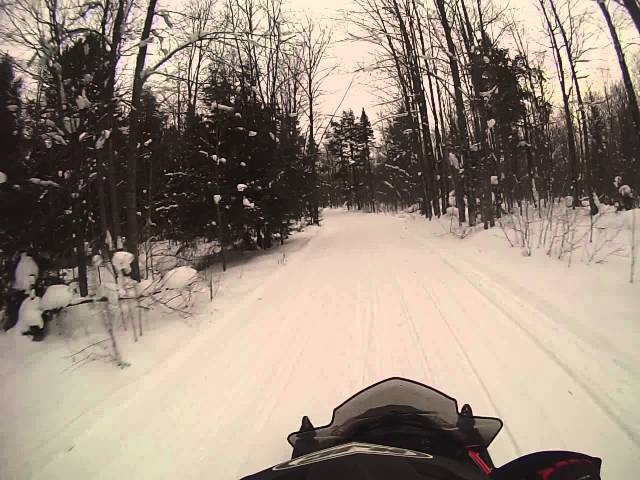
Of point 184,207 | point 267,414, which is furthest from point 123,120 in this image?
point 267,414

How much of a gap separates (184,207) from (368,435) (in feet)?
30.9

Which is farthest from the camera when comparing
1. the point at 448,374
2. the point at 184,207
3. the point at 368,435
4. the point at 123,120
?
the point at 184,207

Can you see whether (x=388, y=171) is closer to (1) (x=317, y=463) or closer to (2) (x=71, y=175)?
(2) (x=71, y=175)

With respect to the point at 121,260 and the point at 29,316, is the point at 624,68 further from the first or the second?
the point at 29,316

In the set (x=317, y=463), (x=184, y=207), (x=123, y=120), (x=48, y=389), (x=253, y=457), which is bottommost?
(x=253, y=457)

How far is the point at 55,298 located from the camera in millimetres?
4191

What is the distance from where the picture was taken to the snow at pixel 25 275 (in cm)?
436

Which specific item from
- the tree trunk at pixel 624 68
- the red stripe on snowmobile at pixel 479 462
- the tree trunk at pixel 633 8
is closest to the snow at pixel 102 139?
the red stripe on snowmobile at pixel 479 462

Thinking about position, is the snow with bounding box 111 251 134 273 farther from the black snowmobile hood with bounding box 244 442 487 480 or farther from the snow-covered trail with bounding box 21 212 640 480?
the black snowmobile hood with bounding box 244 442 487 480

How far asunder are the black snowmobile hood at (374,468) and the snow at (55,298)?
412 cm

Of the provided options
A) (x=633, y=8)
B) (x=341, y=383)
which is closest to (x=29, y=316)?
(x=341, y=383)

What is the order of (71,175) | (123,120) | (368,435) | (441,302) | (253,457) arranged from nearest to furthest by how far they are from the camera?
1. (368,435)
2. (253,457)
3. (441,302)
4. (71,175)
5. (123,120)

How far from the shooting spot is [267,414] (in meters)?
2.77

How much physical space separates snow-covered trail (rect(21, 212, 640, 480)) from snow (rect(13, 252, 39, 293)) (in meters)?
2.32
